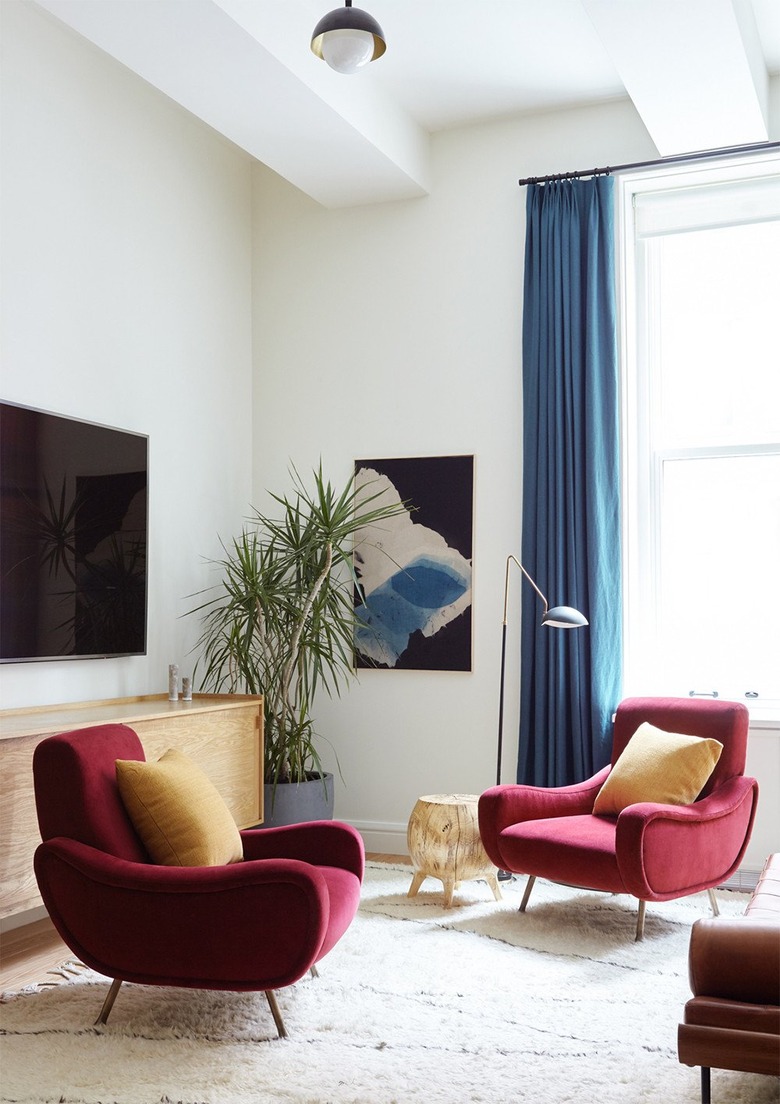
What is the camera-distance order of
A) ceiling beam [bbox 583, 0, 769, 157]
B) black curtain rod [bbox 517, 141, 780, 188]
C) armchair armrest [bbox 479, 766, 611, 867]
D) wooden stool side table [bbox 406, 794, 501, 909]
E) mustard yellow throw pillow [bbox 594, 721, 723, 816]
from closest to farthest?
ceiling beam [bbox 583, 0, 769, 157] < mustard yellow throw pillow [bbox 594, 721, 723, 816] < armchair armrest [bbox 479, 766, 611, 867] < wooden stool side table [bbox 406, 794, 501, 909] < black curtain rod [bbox 517, 141, 780, 188]

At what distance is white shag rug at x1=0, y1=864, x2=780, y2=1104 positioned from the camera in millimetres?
2469

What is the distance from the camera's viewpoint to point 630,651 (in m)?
4.86

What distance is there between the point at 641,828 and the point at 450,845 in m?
0.90

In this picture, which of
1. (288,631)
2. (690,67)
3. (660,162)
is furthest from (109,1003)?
(660,162)

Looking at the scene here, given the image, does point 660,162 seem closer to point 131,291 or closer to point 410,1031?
point 131,291

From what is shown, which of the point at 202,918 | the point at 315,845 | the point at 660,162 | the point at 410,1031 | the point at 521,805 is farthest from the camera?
the point at 660,162

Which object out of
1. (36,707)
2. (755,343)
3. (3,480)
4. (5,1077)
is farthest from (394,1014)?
(755,343)

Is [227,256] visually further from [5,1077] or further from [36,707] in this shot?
[5,1077]

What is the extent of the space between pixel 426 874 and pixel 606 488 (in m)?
1.89

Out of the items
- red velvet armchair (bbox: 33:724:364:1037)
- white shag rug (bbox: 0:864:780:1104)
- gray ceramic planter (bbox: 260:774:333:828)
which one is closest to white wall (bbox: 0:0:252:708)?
gray ceramic planter (bbox: 260:774:333:828)

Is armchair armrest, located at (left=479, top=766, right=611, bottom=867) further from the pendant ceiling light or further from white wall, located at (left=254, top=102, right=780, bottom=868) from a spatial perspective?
the pendant ceiling light

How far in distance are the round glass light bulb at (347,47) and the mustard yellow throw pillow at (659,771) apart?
102 inches

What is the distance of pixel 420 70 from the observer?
4645 mm

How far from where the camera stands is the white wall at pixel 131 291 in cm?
396
